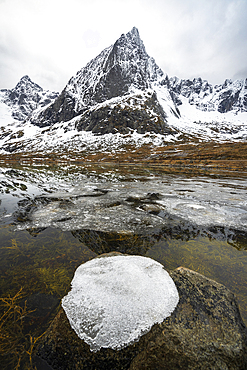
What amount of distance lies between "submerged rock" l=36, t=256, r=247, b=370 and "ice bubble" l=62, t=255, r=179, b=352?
0.10m

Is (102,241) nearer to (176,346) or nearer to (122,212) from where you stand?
(122,212)

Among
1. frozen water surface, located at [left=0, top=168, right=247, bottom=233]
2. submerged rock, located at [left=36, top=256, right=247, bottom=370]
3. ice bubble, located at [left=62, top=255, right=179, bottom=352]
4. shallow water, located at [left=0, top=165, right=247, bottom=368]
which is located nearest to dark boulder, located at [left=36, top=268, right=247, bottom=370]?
submerged rock, located at [left=36, top=256, right=247, bottom=370]

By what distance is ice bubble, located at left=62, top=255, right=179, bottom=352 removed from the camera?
2434mm

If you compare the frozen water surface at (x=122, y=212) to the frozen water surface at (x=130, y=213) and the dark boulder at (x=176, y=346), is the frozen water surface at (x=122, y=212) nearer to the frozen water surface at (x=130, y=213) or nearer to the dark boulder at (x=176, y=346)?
the frozen water surface at (x=130, y=213)

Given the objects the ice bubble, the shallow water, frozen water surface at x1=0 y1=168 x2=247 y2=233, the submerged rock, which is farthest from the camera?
frozen water surface at x1=0 y1=168 x2=247 y2=233

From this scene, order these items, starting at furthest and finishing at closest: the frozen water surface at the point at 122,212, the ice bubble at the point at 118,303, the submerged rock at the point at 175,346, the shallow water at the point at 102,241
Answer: the frozen water surface at the point at 122,212 → the shallow water at the point at 102,241 → the ice bubble at the point at 118,303 → the submerged rock at the point at 175,346

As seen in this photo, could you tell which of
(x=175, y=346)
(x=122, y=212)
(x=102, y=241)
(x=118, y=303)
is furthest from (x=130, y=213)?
(x=175, y=346)

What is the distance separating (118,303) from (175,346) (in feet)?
3.29

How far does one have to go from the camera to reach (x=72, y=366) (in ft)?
7.70

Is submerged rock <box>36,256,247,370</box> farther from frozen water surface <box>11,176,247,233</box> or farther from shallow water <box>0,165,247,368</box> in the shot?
frozen water surface <box>11,176,247,233</box>

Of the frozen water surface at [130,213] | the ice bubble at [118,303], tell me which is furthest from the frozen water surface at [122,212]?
the ice bubble at [118,303]

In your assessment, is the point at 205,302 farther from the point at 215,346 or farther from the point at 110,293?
the point at 110,293

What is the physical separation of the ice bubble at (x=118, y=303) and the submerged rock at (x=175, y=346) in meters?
0.10

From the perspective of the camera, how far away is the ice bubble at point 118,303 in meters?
2.43
